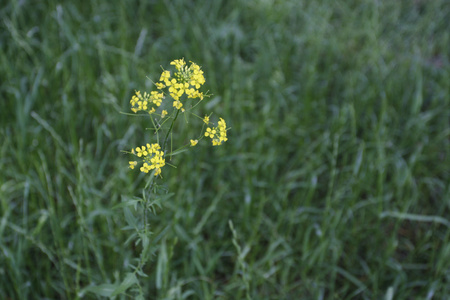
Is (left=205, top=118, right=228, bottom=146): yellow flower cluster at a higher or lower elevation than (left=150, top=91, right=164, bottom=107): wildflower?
lower

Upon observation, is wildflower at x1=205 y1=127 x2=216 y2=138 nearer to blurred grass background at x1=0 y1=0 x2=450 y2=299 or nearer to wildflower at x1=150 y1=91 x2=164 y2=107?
wildflower at x1=150 y1=91 x2=164 y2=107

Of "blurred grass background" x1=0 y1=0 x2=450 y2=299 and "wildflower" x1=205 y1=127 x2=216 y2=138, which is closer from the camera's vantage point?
"wildflower" x1=205 y1=127 x2=216 y2=138

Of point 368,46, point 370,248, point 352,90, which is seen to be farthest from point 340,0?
point 370,248

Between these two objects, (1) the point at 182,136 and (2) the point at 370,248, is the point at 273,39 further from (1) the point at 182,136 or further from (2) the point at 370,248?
(2) the point at 370,248

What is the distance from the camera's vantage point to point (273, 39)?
294 cm

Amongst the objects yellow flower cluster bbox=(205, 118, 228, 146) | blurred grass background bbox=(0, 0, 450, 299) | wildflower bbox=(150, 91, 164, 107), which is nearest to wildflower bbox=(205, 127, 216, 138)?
yellow flower cluster bbox=(205, 118, 228, 146)

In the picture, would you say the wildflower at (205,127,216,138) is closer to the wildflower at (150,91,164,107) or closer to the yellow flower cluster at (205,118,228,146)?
the yellow flower cluster at (205,118,228,146)

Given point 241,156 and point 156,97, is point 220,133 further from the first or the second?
point 241,156

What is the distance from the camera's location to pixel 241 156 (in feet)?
7.15

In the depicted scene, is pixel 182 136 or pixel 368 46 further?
pixel 368 46

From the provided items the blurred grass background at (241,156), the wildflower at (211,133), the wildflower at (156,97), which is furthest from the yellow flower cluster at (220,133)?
the blurred grass background at (241,156)

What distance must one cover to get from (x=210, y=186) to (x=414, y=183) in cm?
102

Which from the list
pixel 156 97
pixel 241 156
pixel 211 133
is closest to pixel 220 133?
pixel 211 133

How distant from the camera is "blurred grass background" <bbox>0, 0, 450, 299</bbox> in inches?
70.7
